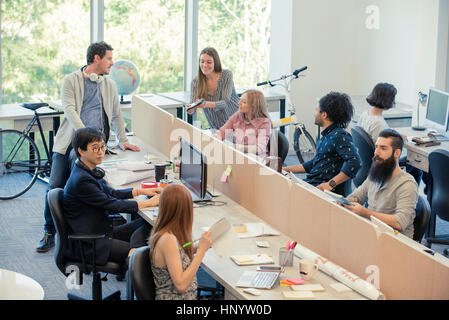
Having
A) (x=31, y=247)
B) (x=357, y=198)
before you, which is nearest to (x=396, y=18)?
(x=357, y=198)

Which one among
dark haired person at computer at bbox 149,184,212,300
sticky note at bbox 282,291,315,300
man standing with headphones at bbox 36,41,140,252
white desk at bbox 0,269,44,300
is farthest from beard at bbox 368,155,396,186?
man standing with headphones at bbox 36,41,140,252

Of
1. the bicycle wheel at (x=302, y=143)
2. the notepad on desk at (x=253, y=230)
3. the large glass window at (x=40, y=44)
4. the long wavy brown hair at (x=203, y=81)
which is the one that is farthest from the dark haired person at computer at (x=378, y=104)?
the large glass window at (x=40, y=44)

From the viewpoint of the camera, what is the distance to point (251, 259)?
359 centimetres

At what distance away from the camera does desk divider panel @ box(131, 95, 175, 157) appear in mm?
5664

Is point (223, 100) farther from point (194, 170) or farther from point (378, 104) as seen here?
point (194, 170)

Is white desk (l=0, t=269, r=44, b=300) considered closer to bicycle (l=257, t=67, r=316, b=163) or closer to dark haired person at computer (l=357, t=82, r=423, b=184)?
dark haired person at computer (l=357, t=82, r=423, b=184)

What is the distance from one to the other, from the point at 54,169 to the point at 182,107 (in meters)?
2.29

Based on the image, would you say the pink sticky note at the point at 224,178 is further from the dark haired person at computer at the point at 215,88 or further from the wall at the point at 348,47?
the wall at the point at 348,47

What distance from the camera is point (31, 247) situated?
531cm

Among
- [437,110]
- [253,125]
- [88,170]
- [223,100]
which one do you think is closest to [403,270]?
[88,170]

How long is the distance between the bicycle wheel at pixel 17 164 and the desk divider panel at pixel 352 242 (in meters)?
3.84

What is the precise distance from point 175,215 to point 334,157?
1.84 m

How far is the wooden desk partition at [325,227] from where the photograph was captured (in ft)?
9.70

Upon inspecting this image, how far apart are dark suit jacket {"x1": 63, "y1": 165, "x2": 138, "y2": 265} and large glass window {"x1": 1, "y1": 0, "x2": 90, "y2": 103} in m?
3.79
